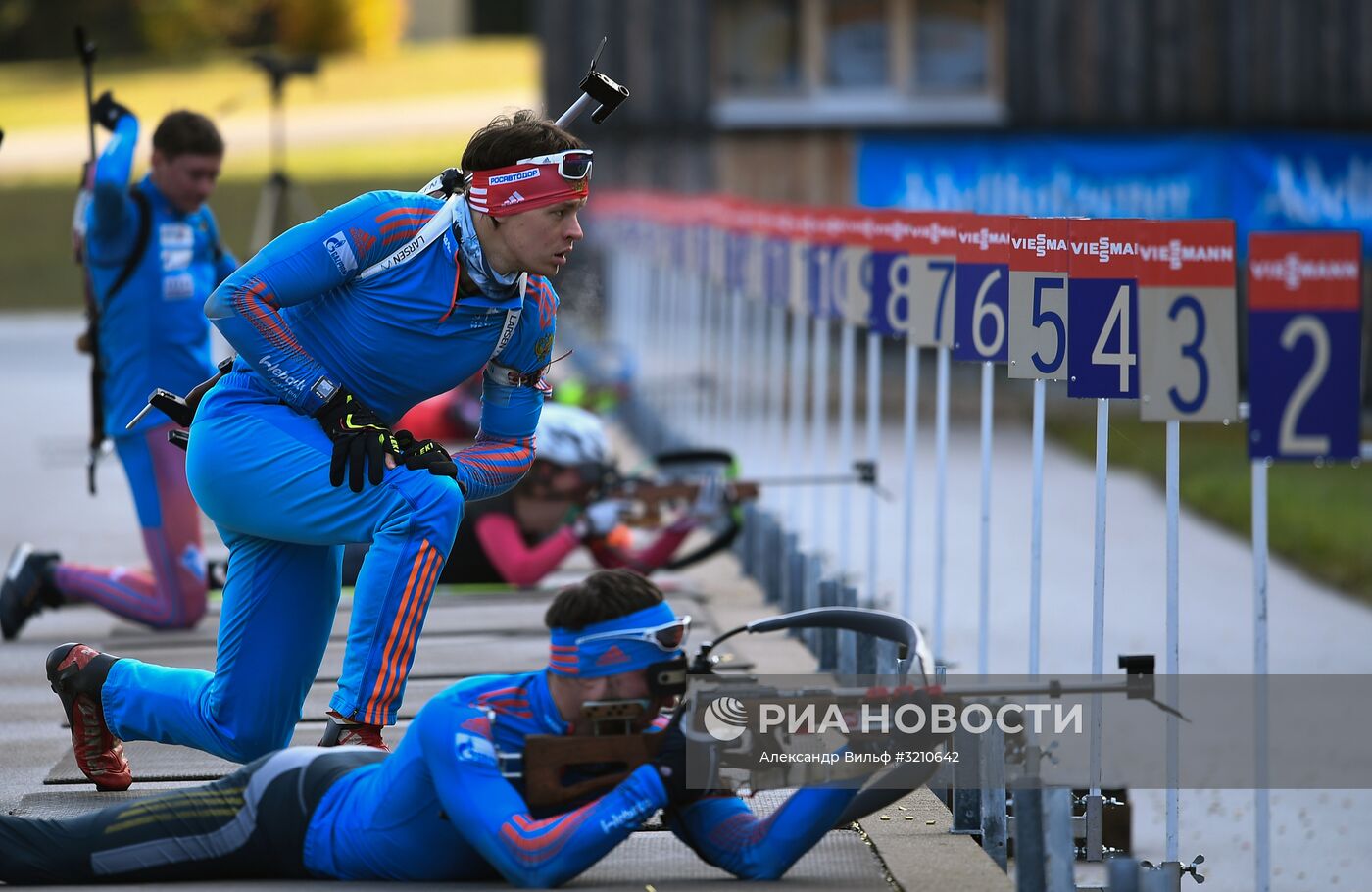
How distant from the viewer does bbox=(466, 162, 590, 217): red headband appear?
16.4 ft

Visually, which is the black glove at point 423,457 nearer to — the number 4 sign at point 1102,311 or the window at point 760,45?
the number 4 sign at point 1102,311

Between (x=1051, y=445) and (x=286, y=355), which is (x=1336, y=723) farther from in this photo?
(x=1051, y=445)

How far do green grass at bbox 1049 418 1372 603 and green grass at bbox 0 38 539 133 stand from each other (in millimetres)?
29364

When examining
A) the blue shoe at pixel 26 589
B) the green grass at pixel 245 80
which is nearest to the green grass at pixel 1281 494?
the blue shoe at pixel 26 589

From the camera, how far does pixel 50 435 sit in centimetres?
1638

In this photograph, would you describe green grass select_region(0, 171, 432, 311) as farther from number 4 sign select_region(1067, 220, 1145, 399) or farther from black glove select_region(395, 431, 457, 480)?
number 4 sign select_region(1067, 220, 1145, 399)

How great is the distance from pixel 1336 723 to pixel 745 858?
5.04 meters

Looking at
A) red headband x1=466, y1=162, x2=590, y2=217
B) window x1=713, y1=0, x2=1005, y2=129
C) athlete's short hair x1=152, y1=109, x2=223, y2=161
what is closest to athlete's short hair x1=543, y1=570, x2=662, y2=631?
red headband x1=466, y1=162, x2=590, y2=217

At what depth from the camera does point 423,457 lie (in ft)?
16.5

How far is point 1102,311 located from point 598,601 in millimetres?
1677

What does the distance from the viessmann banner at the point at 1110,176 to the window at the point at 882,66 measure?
1.98 ft

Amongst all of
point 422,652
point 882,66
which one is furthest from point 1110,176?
point 422,652

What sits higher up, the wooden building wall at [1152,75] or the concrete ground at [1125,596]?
the wooden building wall at [1152,75]

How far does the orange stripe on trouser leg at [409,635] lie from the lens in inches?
194
